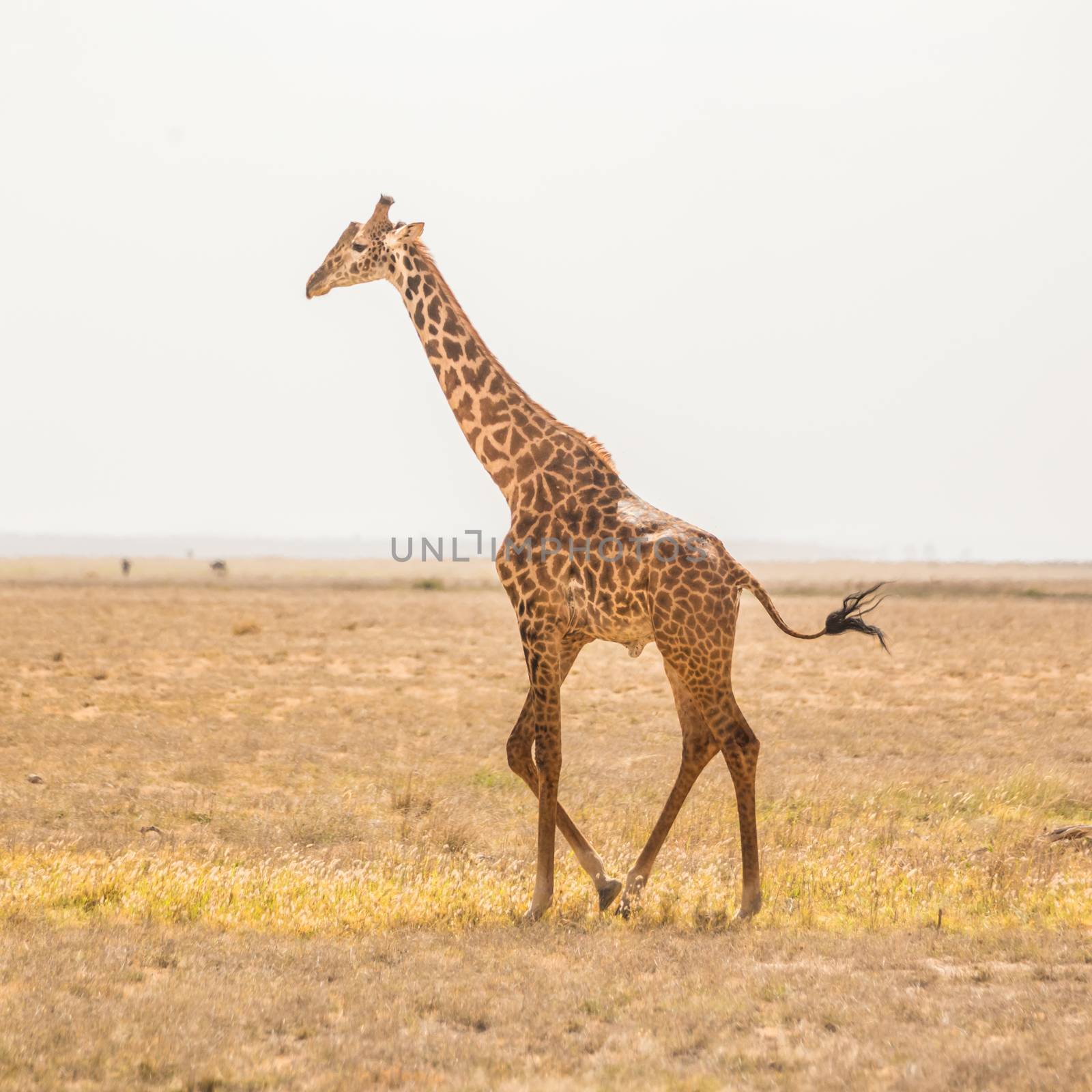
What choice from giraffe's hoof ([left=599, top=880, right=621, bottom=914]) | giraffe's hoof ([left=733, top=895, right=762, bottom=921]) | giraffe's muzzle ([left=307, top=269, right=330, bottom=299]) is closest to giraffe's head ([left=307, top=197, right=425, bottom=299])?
giraffe's muzzle ([left=307, top=269, right=330, bottom=299])

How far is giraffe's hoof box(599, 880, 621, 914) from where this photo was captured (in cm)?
796

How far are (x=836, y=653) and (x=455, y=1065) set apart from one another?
86.0 feet

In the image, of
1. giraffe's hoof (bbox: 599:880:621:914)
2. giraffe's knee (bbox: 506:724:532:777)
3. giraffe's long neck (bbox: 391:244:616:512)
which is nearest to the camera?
giraffe's hoof (bbox: 599:880:621:914)

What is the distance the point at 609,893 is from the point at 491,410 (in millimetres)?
3754

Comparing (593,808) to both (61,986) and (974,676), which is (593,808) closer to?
(61,986)

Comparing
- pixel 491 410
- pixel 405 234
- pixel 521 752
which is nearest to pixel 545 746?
pixel 521 752

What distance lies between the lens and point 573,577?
802 centimetres

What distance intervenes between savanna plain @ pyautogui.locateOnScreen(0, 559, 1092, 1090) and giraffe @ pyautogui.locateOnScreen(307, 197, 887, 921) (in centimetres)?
81

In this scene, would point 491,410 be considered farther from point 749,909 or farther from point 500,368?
point 749,909

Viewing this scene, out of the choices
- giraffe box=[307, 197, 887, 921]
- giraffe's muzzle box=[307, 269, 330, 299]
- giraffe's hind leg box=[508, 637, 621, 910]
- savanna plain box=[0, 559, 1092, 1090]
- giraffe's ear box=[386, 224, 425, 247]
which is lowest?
savanna plain box=[0, 559, 1092, 1090]

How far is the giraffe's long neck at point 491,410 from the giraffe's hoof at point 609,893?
2.85 m

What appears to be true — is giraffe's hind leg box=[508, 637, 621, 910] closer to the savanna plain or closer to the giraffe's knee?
the giraffe's knee

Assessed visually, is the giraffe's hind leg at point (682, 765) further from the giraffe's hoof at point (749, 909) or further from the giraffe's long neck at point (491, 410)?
the giraffe's long neck at point (491, 410)

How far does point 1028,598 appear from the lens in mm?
53812
